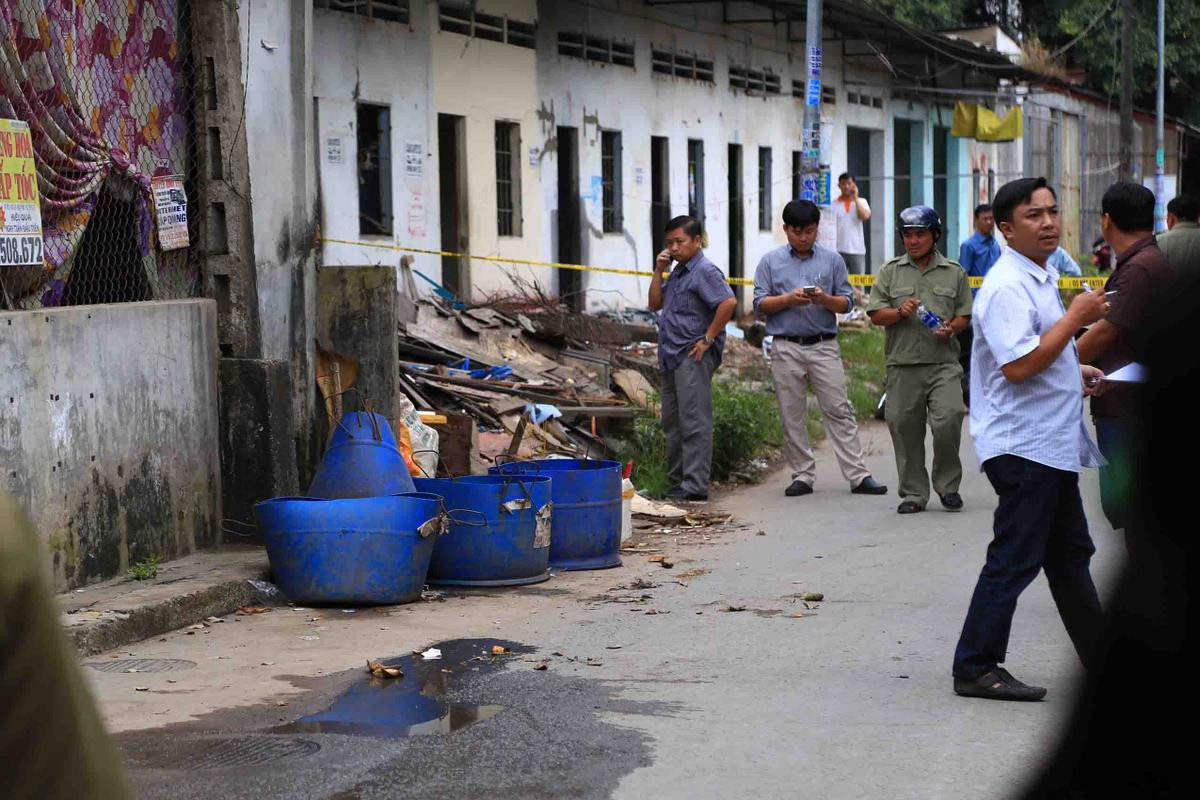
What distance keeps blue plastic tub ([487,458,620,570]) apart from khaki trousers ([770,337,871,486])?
297 cm

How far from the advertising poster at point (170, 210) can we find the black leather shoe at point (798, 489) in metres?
4.82

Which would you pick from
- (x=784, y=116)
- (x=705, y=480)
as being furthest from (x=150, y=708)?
(x=784, y=116)

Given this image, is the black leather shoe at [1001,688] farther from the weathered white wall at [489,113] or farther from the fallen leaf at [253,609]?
the weathered white wall at [489,113]

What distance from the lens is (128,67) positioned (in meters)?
8.93

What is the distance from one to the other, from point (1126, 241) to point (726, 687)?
8.17ft

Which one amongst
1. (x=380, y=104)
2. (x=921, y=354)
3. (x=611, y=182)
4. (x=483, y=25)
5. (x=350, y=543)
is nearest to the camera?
(x=350, y=543)

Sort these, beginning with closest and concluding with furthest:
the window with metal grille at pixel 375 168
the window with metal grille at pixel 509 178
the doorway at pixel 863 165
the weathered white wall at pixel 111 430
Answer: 1. the weathered white wall at pixel 111 430
2. the window with metal grille at pixel 375 168
3. the window with metal grille at pixel 509 178
4. the doorway at pixel 863 165

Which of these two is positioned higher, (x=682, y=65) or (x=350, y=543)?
(x=682, y=65)

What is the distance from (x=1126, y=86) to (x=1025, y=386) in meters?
30.5

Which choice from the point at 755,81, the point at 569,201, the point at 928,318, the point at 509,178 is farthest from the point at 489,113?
the point at 928,318

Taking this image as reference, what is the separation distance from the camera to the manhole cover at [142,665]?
6.95 metres

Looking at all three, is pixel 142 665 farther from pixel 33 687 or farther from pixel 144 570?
pixel 33 687

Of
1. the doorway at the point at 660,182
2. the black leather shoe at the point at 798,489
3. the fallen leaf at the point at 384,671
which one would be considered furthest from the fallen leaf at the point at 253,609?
the doorway at the point at 660,182

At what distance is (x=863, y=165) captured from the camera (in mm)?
33344
